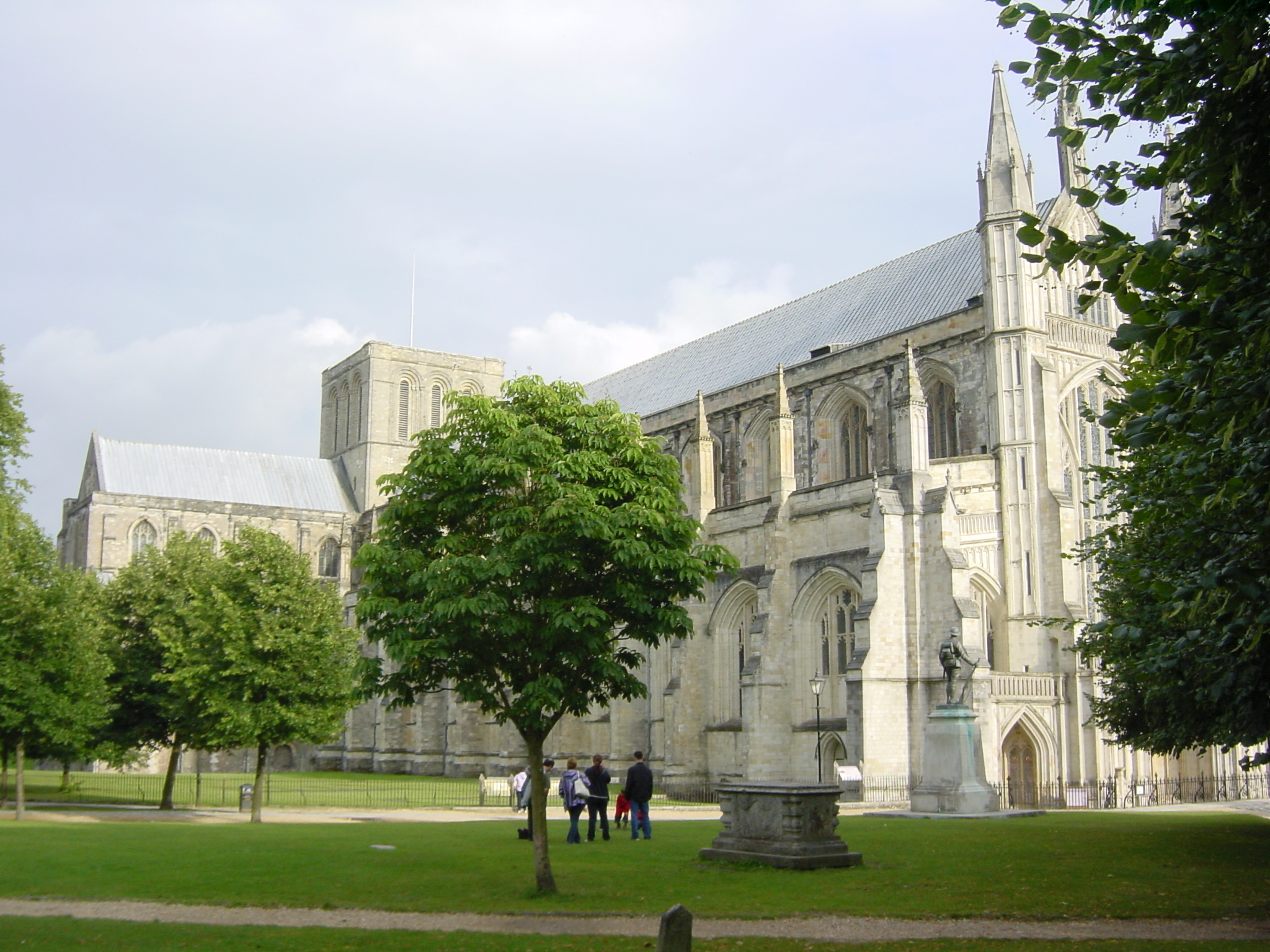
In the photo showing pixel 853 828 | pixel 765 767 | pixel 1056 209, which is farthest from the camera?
pixel 1056 209

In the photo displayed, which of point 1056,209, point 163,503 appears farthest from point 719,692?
point 163,503

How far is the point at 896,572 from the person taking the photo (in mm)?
34312

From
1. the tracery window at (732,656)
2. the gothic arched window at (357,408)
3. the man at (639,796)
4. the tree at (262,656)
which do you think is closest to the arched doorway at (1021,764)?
the tracery window at (732,656)

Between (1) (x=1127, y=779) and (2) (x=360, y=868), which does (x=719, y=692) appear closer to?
(1) (x=1127, y=779)

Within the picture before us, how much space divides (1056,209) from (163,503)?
52.9 m

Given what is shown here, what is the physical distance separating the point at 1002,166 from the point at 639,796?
2401cm

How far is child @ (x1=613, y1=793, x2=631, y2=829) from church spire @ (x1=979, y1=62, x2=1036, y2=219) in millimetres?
21824

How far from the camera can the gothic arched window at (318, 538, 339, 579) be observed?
7594 cm

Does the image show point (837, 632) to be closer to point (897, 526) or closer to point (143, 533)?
point (897, 526)

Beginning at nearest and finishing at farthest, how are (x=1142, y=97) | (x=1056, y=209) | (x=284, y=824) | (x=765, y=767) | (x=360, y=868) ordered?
(x=1142, y=97), (x=360, y=868), (x=284, y=824), (x=765, y=767), (x=1056, y=209)

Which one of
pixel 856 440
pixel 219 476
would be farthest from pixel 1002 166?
pixel 219 476

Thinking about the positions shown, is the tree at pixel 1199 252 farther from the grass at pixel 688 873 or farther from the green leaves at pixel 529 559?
the green leaves at pixel 529 559

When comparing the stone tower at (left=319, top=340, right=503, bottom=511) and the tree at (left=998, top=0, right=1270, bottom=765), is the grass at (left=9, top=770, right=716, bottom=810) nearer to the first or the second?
the stone tower at (left=319, top=340, right=503, bottom=511)

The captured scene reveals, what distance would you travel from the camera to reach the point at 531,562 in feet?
53.9
